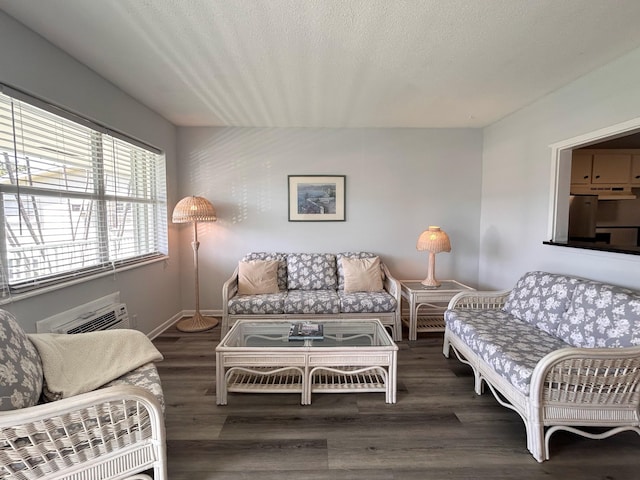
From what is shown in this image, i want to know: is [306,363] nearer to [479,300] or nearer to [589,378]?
[589,378]

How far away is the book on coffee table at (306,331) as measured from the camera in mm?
2220

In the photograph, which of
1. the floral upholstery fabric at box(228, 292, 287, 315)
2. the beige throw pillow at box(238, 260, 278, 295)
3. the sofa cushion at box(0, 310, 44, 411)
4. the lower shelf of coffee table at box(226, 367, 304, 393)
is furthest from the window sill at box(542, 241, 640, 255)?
the sofa cushion at box(0, 310, 44, 411)

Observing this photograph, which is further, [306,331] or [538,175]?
[538,175]

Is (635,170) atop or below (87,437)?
atop

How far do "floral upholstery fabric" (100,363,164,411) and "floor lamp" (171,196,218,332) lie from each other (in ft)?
5.72

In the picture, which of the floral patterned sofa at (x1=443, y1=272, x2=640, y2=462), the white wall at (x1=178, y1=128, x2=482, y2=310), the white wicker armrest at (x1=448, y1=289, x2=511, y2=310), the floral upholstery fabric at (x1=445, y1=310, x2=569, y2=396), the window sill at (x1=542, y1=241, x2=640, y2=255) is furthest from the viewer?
the white wall at (x1=178, y1=128, x2=482, y2=310)

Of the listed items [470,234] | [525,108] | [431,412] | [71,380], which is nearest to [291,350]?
[431,412]

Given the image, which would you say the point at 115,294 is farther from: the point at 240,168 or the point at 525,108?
the point at 525,108

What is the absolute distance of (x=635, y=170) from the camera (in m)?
3.63

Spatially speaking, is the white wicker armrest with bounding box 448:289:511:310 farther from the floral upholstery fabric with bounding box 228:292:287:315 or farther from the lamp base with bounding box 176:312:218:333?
the lamp base with bounding box 176:312:218:333

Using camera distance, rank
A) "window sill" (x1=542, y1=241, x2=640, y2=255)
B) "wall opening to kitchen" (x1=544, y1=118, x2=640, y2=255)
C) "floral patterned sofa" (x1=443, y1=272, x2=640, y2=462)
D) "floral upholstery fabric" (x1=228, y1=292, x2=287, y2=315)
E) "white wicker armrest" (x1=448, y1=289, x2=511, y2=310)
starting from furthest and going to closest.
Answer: "wall opening to kitchen" (x1=544, y1=118, x2=640, y2=255)
"floral upholstery fabric" (x1=228, y1=292, x2=287, y2=315)
"white wicker armrest" (x1=448, y1=289, x2=511, y2=310)
"window sill" (x1=542, y1=241, x2=640, y2=255)
"floral patterned sofa" (x1=443, y1=272, x2=640, y2=462)

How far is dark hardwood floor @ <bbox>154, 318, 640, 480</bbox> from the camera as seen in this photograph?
4.84 feet

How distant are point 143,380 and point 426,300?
259 cm

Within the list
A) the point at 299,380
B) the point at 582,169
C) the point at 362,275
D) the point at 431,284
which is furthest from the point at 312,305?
the point at 582,169
